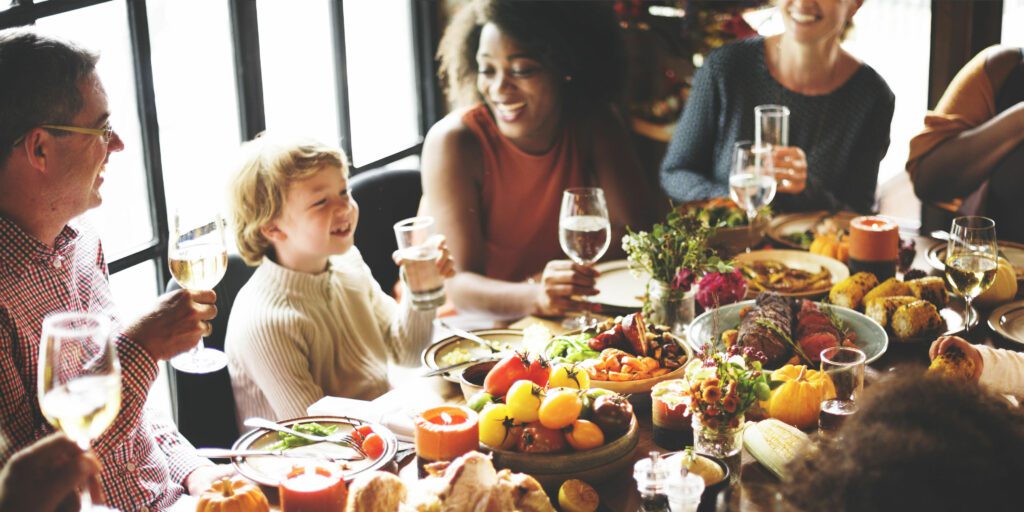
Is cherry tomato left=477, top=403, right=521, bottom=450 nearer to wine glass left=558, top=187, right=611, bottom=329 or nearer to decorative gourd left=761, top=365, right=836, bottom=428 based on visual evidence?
decorative gourd left=761, top=365, right=836, bottom=428

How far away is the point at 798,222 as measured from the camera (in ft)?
8.98

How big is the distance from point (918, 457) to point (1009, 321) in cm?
117

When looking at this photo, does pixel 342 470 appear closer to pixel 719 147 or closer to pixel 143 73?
pixel 143 73

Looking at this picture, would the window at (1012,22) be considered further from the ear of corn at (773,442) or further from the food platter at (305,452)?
the food platter at (305,452)

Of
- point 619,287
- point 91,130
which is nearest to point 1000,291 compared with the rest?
point 619,287

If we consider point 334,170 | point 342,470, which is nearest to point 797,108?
point 334,170

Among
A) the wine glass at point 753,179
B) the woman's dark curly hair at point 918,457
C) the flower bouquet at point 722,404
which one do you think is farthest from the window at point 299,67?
the woman's dark curly hair at point 918,457

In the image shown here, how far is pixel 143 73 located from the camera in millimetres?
2646

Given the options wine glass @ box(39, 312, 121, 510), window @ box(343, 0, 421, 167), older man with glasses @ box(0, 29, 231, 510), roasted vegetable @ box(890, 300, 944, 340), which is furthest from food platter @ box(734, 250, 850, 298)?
window @ box(343, 0, 421, 167)

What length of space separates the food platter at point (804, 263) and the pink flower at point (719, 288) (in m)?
0.17

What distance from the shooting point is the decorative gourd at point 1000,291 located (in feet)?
7.00

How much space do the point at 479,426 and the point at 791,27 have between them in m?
1.94

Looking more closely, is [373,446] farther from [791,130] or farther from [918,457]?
[791,130]

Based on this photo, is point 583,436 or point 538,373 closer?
point 583,436
